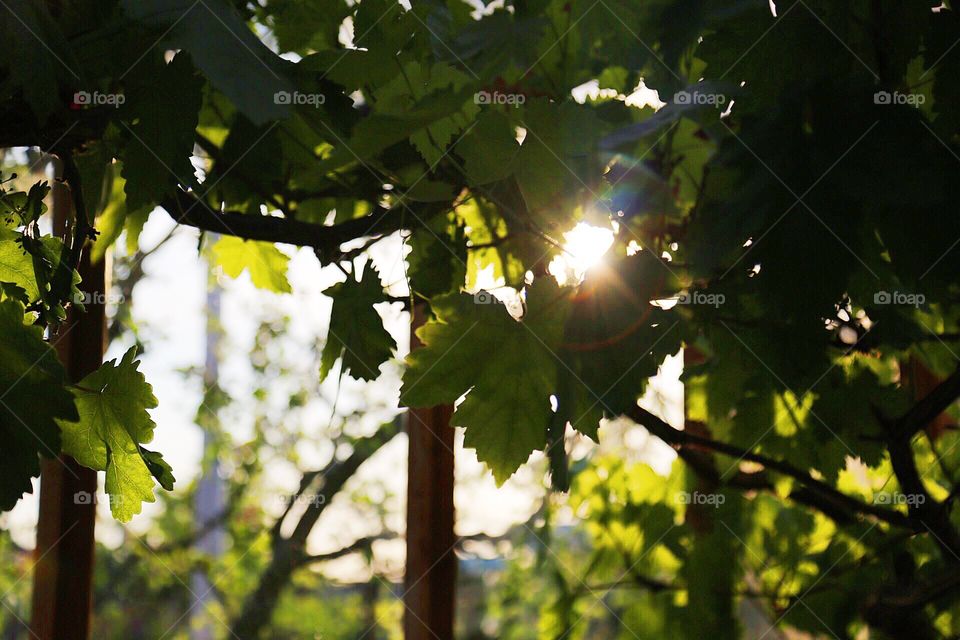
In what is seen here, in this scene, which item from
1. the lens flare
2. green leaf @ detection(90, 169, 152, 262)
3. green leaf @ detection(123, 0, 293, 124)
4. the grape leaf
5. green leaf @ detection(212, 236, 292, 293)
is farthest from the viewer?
green leaf @ detection(212, 236, 292, 293)

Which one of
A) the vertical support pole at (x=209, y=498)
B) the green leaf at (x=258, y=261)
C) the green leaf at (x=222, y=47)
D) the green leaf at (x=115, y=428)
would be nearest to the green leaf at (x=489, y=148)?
the green leaf at (x=222, y=47)

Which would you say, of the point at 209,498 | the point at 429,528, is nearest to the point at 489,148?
the point at 429,528

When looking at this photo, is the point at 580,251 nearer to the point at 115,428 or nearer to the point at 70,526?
the point at 115,428

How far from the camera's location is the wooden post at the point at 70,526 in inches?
33.4

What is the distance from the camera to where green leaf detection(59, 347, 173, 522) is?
548mm

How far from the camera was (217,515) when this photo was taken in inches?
169

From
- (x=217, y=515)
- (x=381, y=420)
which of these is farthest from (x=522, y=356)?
(x=217, y=515)

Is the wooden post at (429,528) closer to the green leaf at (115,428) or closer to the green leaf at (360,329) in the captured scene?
the green leaf at (360,329)

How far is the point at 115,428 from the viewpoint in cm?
55

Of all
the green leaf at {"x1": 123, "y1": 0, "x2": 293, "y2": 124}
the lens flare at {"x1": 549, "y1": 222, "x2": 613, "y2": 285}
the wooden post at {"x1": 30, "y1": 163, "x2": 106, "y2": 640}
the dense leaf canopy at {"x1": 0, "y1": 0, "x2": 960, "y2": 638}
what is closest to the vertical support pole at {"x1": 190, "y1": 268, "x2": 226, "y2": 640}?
the wooden post at {"x1": 30, "y1": 163, "x2": 106, "y2": 640}

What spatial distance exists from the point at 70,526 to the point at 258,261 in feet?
1.10

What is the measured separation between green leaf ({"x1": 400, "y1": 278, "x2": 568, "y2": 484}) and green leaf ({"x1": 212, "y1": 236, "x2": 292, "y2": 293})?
0.32 metres

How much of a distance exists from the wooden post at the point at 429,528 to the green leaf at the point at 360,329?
10.2 inches

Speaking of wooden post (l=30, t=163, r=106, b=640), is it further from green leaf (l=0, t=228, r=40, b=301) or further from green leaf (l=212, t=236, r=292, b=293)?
green leaf (l=0, t=228, r=40, b=301)
